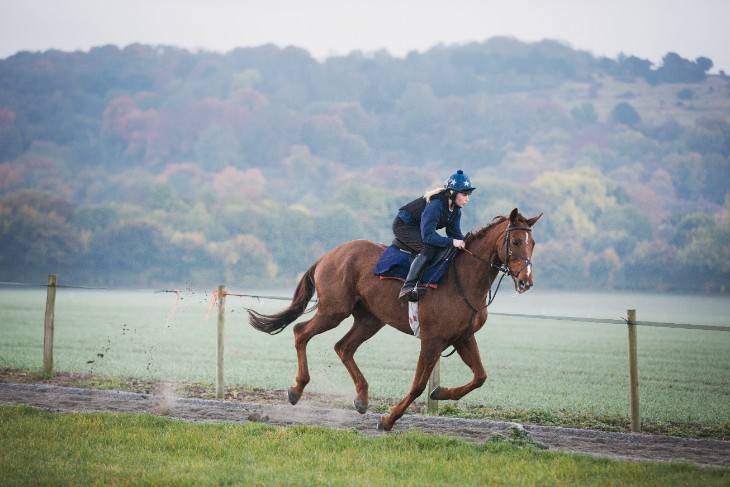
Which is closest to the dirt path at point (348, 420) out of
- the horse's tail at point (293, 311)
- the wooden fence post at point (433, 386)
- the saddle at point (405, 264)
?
the wooden fence post at point (433, 386)

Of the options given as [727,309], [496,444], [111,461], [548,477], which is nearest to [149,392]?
[111,461]

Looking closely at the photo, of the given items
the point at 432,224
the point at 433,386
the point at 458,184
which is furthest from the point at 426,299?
the point at 433,386

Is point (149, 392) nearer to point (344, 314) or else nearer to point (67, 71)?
point (344, 314)

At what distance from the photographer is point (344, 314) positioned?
35.1 feet

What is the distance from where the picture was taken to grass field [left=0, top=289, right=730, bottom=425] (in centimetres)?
1477

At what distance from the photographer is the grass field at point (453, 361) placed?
14.8m

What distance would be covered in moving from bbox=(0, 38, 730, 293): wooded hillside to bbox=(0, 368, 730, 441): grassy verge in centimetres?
8252

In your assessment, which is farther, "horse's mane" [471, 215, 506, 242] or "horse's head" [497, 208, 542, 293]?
"horse's mane" [471, 215, 506, 242]

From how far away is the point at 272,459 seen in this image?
8180mm

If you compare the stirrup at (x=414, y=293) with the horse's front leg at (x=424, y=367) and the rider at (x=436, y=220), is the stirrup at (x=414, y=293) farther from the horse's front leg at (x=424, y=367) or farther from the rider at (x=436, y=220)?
the horse's front leg at (x=424, y=367)

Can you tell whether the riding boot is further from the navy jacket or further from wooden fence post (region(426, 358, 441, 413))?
wooden fence post (region(426, 358, 441, 413))

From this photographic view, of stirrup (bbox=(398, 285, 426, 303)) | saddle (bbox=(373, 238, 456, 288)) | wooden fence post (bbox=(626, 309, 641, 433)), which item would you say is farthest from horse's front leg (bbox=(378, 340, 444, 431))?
wooden fence post (bbox=(626, 309, 641, 433))

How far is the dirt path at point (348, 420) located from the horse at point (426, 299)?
45cm

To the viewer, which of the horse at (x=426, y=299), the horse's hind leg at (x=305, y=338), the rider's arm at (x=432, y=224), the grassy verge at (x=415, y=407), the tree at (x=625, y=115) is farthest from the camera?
the tree at (x=625, y=115)
